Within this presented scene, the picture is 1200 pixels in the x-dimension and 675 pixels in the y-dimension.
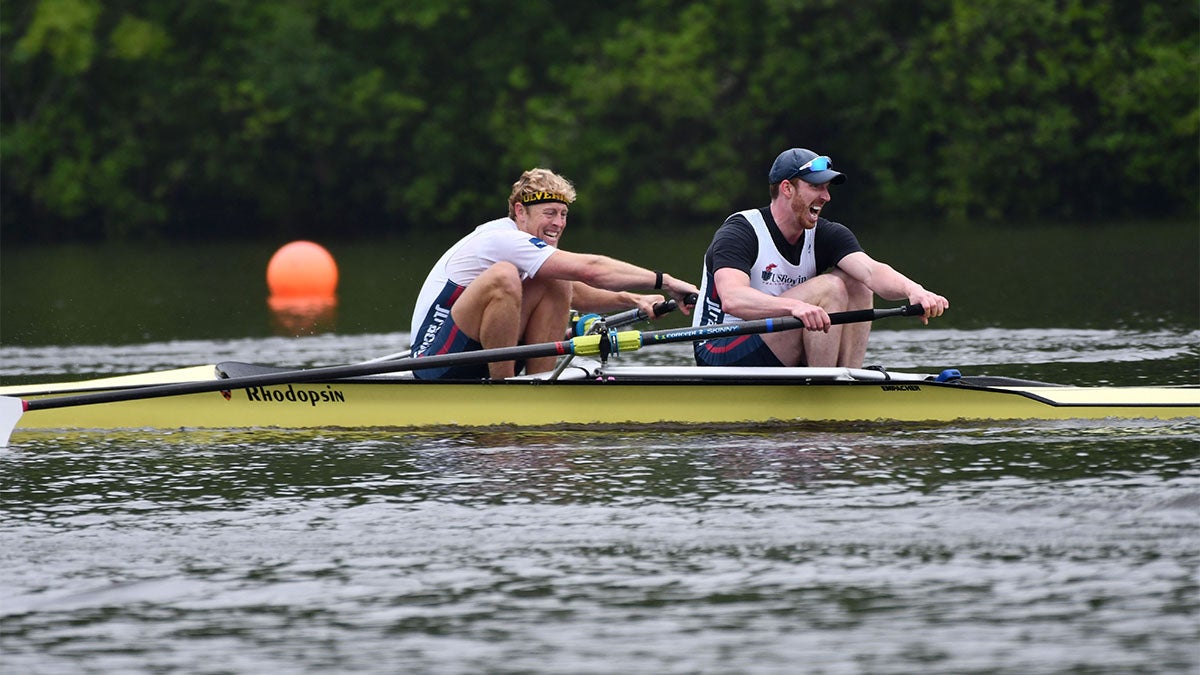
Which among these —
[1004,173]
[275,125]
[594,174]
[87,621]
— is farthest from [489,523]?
[275,125]

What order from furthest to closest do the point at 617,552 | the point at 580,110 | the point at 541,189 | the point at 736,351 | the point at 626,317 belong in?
the point at 580,110
the point at 626,317
the point at 736,351
the point at 541,189
the point at 617,552

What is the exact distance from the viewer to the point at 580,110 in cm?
3956

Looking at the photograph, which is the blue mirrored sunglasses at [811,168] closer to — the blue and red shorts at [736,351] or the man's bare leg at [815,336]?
the man's bare leg at [815,336]

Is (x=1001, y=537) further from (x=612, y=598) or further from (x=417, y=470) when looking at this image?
(x=417, y=470)

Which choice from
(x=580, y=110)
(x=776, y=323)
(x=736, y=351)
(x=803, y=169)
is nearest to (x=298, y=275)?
(x=736, y=351)

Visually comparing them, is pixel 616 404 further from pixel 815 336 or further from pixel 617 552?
pixel 617 552

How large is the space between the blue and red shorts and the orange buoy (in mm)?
11349

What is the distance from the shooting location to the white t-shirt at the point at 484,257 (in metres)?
8.59

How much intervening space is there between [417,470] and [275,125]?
34816 millimetres

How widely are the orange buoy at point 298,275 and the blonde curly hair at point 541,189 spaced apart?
11.3 metres

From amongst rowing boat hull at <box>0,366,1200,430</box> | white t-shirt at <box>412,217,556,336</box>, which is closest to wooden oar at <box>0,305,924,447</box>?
rowing boat hull at <box>0,366,1200,430</box>

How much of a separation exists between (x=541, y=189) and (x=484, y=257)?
0.41 metres

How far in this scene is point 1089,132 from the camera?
1390 inches

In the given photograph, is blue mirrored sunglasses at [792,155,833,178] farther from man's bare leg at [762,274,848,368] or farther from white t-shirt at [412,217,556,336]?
white t-shirt at [412,217,556,336]
